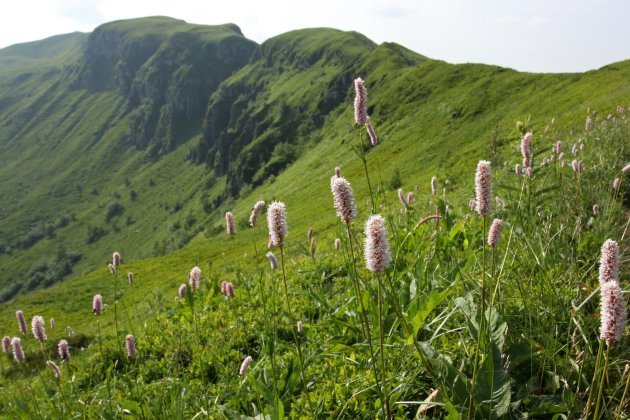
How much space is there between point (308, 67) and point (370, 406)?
20438cm

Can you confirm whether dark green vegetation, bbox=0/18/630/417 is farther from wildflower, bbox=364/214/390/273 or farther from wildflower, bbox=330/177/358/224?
wildflower, bbox=330/177/358/224

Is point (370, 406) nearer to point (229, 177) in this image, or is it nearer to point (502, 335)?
point (502, 335)

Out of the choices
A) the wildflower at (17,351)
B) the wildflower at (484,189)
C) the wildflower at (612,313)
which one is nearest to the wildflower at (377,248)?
the wildflower at (484,189)

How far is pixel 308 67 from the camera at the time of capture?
197 metres

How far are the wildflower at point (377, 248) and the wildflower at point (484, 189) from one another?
0.56 metres

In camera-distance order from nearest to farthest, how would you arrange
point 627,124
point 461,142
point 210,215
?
point 627,124
point 461,142
point 210,215

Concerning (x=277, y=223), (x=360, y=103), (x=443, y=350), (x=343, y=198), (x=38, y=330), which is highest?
(x=360, y=103)

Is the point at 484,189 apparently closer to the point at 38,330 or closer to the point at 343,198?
the point at 343,198

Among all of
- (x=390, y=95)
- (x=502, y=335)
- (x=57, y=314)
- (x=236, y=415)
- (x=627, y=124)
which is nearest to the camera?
(x=502, y=335)

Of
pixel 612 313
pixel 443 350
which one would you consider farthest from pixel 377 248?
pixel 443 350

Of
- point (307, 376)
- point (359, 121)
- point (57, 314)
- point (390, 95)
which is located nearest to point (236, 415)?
point (307, 376)

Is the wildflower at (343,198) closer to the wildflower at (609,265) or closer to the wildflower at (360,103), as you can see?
the wildflower at (360,103)

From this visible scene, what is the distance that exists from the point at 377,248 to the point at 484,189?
0.68m

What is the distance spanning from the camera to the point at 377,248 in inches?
75.4
